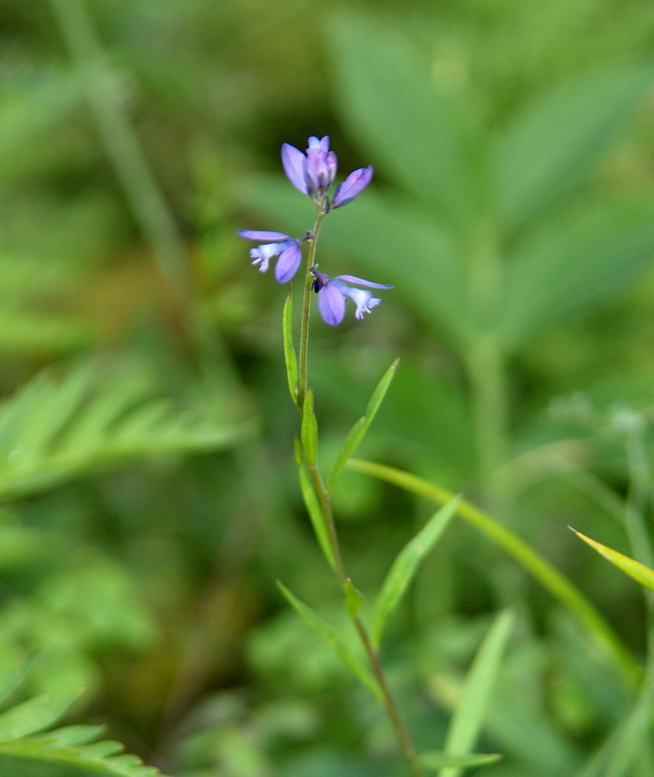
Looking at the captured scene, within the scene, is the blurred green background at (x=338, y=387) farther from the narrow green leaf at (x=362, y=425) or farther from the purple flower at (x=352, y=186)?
the purple flower at (x=352, y=186)

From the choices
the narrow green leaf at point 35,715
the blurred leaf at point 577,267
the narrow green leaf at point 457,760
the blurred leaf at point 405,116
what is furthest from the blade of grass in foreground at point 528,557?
the blurred leaf at point 405,116

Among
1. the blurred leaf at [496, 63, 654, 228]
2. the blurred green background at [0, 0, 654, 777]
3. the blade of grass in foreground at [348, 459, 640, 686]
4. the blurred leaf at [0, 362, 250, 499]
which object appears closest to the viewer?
the blade of grass in foreground at [348, 459, 640, 686]

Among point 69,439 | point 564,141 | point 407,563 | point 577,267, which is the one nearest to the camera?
point 407,563

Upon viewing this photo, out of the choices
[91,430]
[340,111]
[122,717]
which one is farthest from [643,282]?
[122,717]

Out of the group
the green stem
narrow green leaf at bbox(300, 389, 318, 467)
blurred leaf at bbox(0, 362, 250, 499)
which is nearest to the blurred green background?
blurred leaf at bbox(0, 362, 250, 499)

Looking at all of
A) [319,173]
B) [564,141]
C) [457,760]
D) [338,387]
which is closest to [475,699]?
[457,760]

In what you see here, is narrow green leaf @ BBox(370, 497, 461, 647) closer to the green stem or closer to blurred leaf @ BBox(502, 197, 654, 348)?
the green stem

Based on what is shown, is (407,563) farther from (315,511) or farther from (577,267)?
(577,267)
